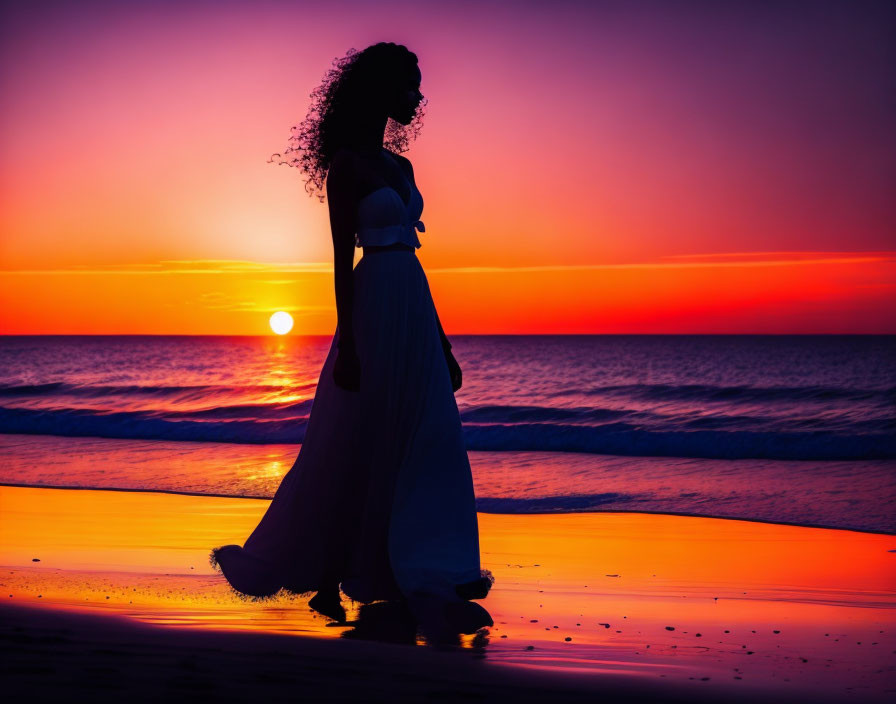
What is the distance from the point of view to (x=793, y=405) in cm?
2712

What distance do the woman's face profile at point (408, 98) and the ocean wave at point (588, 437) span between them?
12487 mm

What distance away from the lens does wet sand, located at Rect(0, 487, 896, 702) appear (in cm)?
297

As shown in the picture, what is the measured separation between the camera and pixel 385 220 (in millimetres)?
3822

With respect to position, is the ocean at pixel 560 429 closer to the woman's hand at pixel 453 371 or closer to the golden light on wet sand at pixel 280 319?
the woman's hand at pixel 453 371

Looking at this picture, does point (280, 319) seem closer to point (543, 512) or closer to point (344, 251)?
point (543, 512)

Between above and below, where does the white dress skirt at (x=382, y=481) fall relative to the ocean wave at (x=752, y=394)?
above

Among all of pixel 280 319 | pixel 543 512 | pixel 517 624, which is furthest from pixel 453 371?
pixel 280 319

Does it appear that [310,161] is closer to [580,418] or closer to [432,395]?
[432,395]

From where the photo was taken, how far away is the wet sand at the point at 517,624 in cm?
297

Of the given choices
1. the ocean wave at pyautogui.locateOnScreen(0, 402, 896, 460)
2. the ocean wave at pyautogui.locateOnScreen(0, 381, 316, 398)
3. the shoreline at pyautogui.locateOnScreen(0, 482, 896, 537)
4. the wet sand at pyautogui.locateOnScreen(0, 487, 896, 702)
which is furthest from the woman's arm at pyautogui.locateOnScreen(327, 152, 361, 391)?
the ocean wave at pyautogui.locateOnScreen(0, 381, 316, 398)

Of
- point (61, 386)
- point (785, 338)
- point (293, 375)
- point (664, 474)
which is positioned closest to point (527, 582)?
point (664, 474)

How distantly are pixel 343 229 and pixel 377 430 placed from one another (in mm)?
840

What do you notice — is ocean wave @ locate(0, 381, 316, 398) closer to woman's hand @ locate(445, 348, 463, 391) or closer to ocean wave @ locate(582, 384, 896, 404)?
ocean wave @ locate(582, 384, 896, 404)

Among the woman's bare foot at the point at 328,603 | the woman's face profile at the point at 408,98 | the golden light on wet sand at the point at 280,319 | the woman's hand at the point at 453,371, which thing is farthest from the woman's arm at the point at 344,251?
the golden light on wet sand at the point at 280,319
